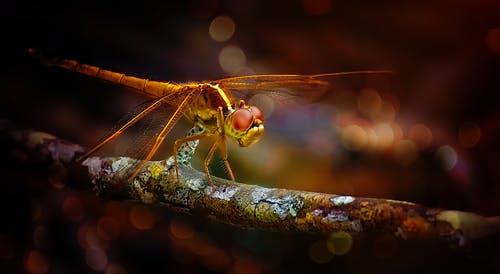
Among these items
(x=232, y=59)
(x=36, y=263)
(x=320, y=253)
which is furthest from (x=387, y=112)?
(x=36, y=263)

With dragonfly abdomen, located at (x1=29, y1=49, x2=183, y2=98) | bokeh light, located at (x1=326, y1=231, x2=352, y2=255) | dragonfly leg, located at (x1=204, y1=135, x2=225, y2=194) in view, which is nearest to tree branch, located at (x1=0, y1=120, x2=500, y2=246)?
dragonfly leg, located at (x1=204, y1=135, x2=225, y2=194)

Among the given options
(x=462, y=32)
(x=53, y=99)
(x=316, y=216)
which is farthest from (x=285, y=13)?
(x=316, y=216)

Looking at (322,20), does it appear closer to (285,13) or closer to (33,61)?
(285,13)

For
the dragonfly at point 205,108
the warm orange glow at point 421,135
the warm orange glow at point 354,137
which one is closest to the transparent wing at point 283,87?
the dragonfly at point 205,108

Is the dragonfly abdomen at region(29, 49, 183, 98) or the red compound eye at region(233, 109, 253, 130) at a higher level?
the dragonfly abdomen at region(29, 49, 183, 98)

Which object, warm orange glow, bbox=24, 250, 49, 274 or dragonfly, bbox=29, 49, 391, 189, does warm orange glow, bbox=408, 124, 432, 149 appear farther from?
warm orange glow, bbox=24, 250, 49, 274

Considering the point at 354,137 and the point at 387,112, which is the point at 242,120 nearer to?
the point at 354,137
